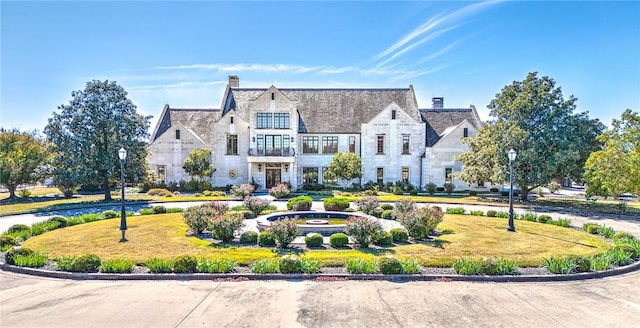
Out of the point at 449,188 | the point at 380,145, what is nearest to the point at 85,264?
the point at 449,188

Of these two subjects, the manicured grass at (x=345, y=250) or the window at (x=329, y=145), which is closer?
the manicured grass at (x=345, y=250)

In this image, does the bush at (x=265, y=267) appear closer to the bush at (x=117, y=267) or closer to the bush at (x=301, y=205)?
the bush at (x=117, y=267)

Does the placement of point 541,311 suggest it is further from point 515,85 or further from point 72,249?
point 515,85

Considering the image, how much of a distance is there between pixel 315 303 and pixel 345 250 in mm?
5319

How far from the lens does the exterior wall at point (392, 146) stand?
43.0 m

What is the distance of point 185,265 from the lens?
1141 centimetres

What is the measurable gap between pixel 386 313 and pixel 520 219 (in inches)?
690

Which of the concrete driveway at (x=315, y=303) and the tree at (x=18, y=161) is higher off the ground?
the tree at (x=18, y=161)

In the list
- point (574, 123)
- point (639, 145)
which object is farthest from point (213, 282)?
point (574, 123)

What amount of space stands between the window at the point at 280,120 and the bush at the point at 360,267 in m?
31.8

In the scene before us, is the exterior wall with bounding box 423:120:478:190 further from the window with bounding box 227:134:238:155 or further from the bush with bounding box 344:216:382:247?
the bush with bounding box 344:216:382:247

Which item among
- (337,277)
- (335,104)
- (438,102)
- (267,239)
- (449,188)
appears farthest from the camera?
(438,102)

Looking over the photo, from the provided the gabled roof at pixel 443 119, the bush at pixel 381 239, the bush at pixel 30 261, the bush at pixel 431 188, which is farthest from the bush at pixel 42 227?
the gabled roof at pixel 443 119

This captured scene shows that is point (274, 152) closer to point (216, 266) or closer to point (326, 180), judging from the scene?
point (326, 180)
